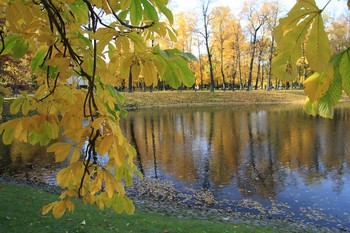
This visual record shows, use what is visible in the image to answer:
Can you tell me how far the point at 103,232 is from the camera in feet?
18.8

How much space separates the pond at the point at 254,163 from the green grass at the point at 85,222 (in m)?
2.23

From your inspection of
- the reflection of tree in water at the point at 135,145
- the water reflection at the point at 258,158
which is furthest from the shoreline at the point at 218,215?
the reflection of tree in water at the point at 135,145

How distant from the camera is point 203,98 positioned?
128 feet

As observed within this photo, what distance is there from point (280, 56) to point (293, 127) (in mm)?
21095

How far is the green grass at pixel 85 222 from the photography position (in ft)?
18.9

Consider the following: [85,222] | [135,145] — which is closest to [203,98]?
[135,145]

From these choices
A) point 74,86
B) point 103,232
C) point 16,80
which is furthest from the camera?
point 16,80

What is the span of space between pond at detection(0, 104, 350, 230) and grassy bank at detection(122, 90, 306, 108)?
14276 millimetres

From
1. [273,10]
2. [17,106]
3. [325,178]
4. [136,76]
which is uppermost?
[273,10]

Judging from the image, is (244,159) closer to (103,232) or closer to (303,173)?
(303,173)

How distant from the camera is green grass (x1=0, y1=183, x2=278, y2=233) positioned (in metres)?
5.76

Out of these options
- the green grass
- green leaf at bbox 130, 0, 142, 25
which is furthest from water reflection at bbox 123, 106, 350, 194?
green leaf at bbox 130, 0, 142, 25

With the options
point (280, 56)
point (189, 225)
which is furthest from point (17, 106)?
point (189, 225)

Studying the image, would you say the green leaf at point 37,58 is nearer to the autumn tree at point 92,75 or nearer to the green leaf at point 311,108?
the autumn tree at point 92,75
